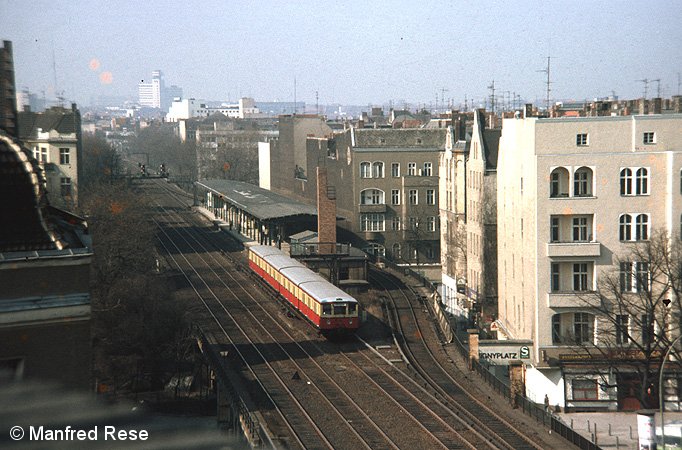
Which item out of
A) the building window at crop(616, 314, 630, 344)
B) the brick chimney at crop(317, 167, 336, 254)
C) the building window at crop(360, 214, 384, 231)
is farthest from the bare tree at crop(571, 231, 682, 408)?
the building window at crop(360, 214, 384, 231)

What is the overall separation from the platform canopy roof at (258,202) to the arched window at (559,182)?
2138 cm

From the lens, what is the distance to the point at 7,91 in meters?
7.92

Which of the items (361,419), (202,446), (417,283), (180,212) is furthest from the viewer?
(180,212)

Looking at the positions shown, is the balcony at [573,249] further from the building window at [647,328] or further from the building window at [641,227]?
the building window at [647,328]

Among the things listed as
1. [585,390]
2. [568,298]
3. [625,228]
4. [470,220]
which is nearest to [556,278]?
[568,298]

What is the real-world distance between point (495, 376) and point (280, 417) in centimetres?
662

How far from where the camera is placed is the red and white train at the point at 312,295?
27.0m

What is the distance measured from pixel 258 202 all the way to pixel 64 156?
13.0 meters

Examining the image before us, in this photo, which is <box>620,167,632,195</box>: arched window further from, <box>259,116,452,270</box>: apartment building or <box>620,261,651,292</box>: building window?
<box>259,116,452,270</box>: apartment building

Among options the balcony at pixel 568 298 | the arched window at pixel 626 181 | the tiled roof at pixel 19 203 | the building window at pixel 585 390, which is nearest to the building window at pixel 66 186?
the balcony at pixel 568 298

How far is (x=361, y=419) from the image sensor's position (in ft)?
64.6

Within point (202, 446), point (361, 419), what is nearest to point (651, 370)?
point (361, 419)

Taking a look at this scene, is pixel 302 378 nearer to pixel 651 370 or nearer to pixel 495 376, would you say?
pixel 495 376

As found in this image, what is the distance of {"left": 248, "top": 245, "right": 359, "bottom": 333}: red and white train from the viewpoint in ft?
88.5
